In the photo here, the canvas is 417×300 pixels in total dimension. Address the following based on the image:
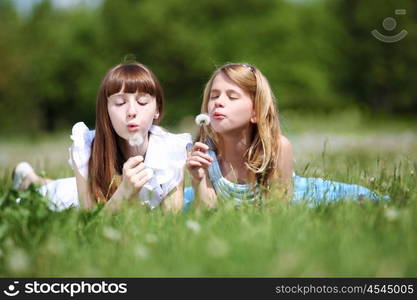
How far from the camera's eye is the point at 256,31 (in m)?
35.2

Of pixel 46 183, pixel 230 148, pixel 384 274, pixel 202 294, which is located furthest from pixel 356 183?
pixel 46 183

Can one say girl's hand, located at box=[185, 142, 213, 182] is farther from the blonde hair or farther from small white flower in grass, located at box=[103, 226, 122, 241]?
small white flower in grass, located at box=[103, 226, 122, 241]

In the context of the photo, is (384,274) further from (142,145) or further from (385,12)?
(385,12)

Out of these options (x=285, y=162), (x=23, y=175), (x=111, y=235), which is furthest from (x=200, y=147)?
(x=23, y=175)

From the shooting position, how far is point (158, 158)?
12.7 feet

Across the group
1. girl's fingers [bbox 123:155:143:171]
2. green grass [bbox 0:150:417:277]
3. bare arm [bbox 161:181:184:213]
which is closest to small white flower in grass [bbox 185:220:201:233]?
green grass [bbox 0:150:417:277]

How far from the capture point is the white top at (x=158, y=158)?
150 inches

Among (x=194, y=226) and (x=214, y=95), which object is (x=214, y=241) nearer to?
(x=194, y=226)

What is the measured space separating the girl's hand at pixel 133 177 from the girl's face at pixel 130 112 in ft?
0.84

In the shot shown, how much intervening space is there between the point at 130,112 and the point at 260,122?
94cm

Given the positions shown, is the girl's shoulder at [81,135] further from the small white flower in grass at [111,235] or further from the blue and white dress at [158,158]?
the small white flower in grass at [111,235]

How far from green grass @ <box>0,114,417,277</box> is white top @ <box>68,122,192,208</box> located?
605 mm

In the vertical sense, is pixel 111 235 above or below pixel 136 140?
below

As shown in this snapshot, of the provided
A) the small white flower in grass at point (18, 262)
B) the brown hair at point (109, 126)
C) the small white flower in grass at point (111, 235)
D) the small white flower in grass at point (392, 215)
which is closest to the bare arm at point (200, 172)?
the brown hair at point (109, 126)
